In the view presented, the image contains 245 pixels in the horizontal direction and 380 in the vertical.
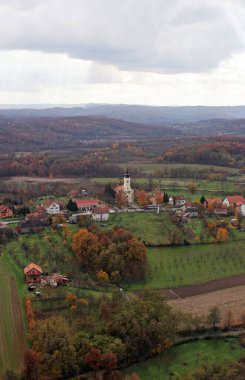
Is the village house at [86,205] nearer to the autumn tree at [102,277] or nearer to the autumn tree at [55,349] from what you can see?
the autumn tree at [102,277]

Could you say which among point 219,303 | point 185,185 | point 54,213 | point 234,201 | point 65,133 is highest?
point 65,133

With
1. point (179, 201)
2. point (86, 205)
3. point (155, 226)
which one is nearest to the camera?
point (155, 226)

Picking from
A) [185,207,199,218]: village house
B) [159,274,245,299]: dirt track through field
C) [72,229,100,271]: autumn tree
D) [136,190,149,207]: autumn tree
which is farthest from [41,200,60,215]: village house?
[159,274,245,299]: dirt track through field

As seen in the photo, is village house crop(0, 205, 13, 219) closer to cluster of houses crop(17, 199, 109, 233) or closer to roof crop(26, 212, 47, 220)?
cluster of houses crop(17, 199, 109, 233)

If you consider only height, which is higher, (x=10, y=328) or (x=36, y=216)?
(x=36, y=216)

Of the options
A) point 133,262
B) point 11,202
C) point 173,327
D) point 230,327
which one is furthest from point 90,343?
point 11,202

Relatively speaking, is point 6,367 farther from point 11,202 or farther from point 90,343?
point 11,202

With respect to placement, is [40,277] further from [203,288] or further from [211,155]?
[211,155]

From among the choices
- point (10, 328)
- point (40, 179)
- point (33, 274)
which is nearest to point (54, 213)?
point (33, 274)
